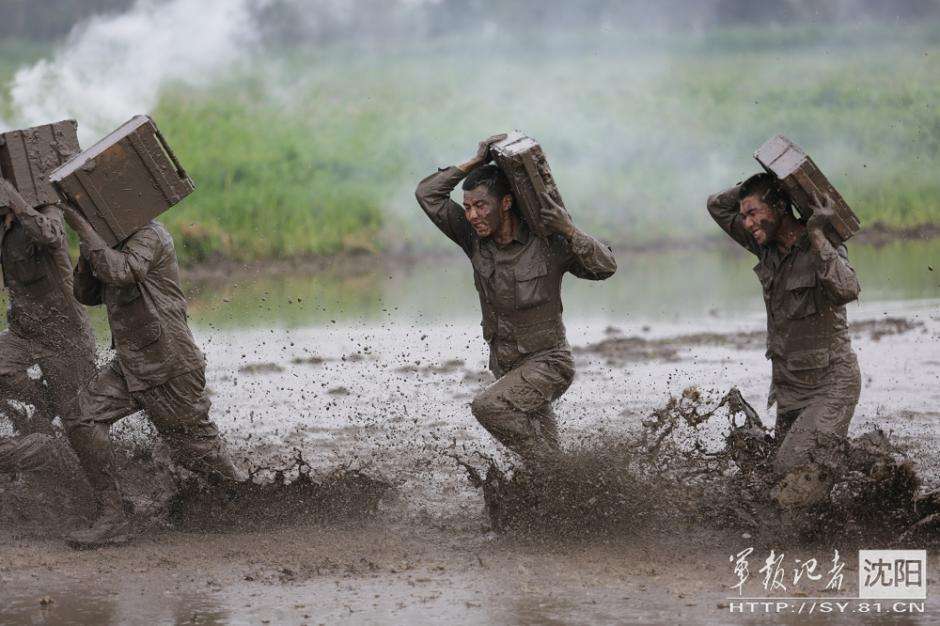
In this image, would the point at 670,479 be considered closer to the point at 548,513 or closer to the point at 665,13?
the point at 548,513

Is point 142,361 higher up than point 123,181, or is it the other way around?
point 123,181

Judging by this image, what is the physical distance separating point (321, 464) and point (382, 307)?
232 inches

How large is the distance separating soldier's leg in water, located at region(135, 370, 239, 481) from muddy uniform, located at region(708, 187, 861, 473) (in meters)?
2.84

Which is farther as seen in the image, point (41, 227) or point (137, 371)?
point (41, 227)

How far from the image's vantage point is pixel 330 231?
19.5 meters

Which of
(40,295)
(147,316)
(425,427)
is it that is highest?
(40,295)

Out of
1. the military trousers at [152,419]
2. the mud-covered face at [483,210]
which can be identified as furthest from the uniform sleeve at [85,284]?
the mud-covered face at [483,210]

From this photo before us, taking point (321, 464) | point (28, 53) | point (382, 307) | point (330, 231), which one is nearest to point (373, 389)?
point (321, 464)

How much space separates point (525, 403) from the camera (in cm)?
722

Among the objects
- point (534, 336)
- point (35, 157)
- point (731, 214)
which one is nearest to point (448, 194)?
point (534, 336)

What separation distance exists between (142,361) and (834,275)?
3393 millimetres

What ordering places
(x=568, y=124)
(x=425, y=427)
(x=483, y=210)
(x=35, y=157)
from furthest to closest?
(x=568, y=124) < (x=425, y=427) < (x=35, y=157) < (x=483, y=210)

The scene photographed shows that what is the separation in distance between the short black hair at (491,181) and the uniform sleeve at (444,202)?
11 cm

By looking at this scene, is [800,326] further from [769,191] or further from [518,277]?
[518,277]
